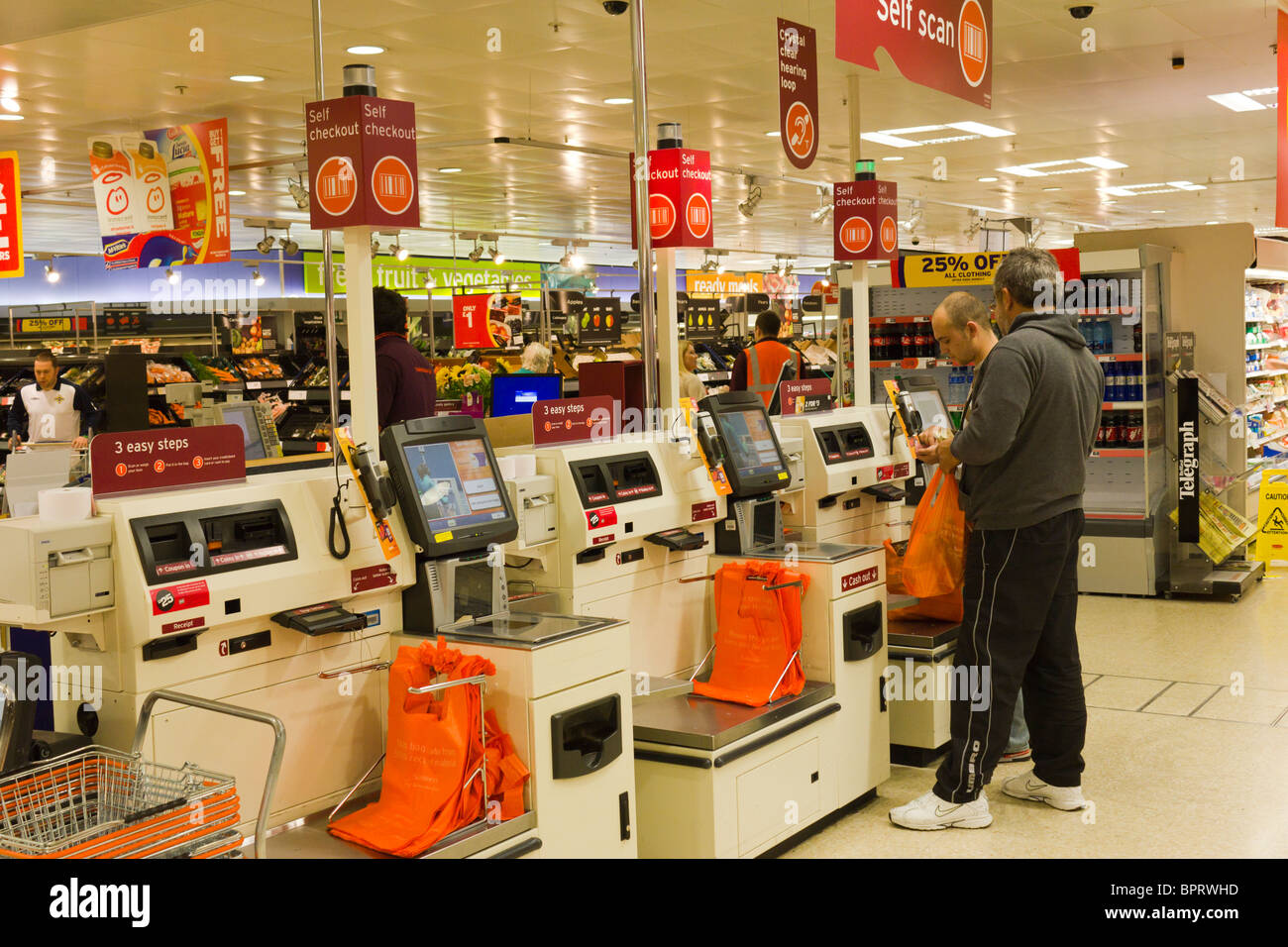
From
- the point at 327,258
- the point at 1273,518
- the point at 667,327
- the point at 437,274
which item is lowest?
the point at 1273,518

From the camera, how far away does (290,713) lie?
321 centimetres

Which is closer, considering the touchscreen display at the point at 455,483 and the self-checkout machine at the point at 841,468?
the touchscreen display at the point at 455,483

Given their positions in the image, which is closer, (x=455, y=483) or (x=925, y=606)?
(x=455, y=483)

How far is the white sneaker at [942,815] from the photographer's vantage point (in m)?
4.30

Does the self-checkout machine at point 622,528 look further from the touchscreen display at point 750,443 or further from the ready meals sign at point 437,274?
the ready meals sign at point 437,274

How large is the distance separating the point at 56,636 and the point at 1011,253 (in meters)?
3.19

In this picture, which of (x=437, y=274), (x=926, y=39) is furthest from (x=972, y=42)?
(x=437, y=274)

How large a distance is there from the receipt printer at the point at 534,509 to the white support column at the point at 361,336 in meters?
0.46

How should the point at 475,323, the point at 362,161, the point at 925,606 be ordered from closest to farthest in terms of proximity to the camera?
the point at 362,161
the point at 925,606
the point at 475,323

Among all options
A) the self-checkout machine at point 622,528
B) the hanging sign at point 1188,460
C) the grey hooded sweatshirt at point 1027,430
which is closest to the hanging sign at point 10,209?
the self-checkout machine at point 622,528

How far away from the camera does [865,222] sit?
19.6ft

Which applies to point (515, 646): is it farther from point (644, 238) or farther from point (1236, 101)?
point (1236, 101)

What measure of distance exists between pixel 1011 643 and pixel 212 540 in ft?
8.35

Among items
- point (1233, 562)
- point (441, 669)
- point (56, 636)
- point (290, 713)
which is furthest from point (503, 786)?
point (1233, 562)
